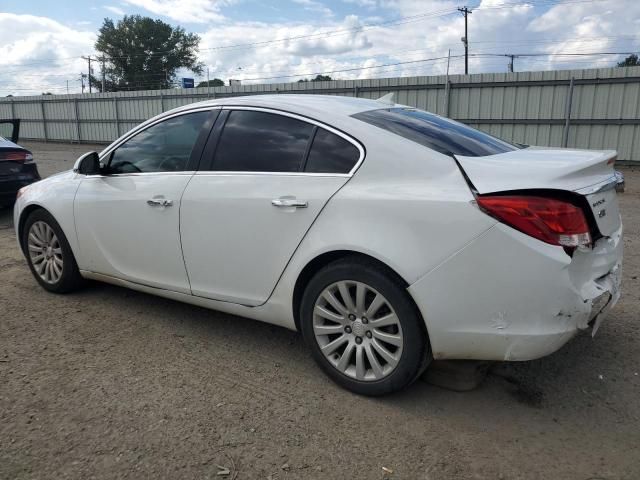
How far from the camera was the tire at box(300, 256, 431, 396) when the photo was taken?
8.68ft

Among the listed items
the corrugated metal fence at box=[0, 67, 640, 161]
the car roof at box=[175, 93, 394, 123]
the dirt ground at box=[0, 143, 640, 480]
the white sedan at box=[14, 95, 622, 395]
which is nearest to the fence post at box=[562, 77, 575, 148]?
the corrugated metal fence at box=[0, 67, 640, 161]

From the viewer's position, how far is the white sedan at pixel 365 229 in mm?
2418

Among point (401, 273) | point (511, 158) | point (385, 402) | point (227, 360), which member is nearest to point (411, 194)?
point (401, 273)

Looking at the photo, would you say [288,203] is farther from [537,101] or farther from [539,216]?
[537,101]

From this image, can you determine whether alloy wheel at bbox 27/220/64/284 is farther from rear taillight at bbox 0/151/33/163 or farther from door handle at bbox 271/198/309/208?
rear taillight at bbox 0/151/33/163

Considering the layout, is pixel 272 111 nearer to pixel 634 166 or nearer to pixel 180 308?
pixel 180 308

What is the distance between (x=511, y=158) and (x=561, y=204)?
0.50 m

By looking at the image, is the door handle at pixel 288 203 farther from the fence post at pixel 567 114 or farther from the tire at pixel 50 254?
the fence post at pixel 567 114

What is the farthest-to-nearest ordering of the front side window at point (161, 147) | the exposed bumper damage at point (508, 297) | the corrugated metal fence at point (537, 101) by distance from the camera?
1. the corrugated metal fence at point (537, 101)
2. the front side window at point (161, 147)
3. the exposed bumper damage at point (508, 297)

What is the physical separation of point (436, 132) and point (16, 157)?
6.90 meters

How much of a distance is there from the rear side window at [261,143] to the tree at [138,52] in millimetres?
69560

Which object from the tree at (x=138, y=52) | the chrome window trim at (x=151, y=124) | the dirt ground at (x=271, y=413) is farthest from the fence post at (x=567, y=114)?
the tree at (x=138, y=52)

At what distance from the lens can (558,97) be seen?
1479 cm

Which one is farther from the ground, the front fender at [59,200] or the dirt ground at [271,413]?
the front fender at [59,200]
